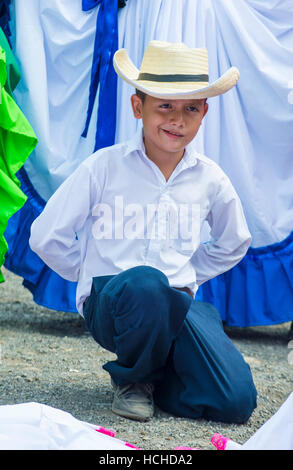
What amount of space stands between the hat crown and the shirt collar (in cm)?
20

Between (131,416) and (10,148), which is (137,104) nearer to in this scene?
(10,148)

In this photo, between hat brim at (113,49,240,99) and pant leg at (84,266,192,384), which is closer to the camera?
pant leg at (84,266,192,384)

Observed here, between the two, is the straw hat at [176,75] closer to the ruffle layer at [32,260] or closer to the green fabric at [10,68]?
the green fabric at [10,68]

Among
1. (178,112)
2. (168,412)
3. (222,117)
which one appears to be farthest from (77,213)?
(222,117)

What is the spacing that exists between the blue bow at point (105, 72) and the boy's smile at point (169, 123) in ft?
2.42

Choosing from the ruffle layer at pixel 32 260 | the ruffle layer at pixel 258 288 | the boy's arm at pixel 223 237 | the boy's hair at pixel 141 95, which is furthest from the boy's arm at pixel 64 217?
the ruffle layer at pixel 258 288

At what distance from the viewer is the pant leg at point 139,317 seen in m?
2.18

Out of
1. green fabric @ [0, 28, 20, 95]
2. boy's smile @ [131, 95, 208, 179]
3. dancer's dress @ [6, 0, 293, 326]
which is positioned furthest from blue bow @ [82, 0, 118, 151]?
boy's smile @ [131, 95, 208, 179]

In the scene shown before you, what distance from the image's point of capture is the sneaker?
228 centimetres

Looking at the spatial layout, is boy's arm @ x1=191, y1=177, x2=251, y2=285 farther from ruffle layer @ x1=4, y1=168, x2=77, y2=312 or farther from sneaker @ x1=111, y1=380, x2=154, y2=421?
ruffle layer @ x1=4, y1=168, x2=77, y2=312

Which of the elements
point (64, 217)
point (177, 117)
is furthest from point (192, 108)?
point (64, 217)

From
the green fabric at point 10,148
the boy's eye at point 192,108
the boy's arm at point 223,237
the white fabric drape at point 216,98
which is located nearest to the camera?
the boy's eye at point 192,108

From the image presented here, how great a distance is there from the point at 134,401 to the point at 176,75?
36.8 inches
